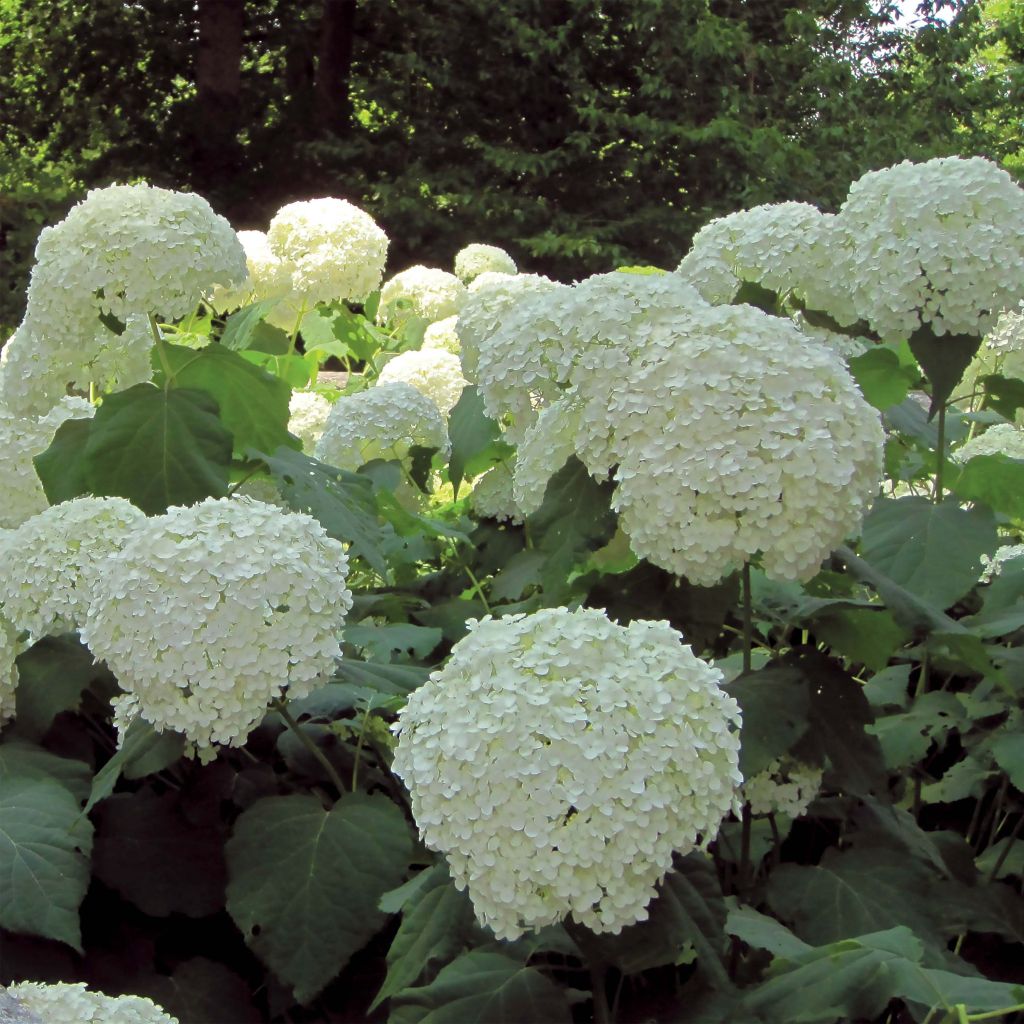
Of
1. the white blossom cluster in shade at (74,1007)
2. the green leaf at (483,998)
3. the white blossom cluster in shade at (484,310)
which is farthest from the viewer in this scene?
the white blossom cluster in shade at (484,310)

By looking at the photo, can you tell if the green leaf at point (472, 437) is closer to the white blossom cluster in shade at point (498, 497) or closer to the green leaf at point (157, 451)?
the white blossom cluster in shade at point (498, 497)

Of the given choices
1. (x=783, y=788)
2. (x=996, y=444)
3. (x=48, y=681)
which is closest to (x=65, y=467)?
(x=48, y=681)

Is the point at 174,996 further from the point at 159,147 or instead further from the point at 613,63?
the point at 159,147

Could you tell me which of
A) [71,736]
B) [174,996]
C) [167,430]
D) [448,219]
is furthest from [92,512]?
[448,219]

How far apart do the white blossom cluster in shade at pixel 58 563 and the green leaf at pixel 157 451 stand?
0.42 feet

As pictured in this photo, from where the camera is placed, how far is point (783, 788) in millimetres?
1858

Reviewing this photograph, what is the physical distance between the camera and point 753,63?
1562 cm

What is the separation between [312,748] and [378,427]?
3.91 feet

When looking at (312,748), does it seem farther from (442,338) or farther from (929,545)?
(442,338)

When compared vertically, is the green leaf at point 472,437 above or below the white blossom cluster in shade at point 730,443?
below

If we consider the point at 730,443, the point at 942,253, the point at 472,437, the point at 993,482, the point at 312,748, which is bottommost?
the point at 312,748

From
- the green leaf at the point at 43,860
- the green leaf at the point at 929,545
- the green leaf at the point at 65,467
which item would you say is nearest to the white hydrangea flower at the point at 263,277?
the green leaf at the point at 65,467

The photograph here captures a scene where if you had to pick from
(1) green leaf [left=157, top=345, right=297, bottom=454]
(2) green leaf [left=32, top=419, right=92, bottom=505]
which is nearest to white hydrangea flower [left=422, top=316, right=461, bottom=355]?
(1) green leaf [left=157, top=345, right=297, bottom=454]

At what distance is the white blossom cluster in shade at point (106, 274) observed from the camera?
7.68ft
